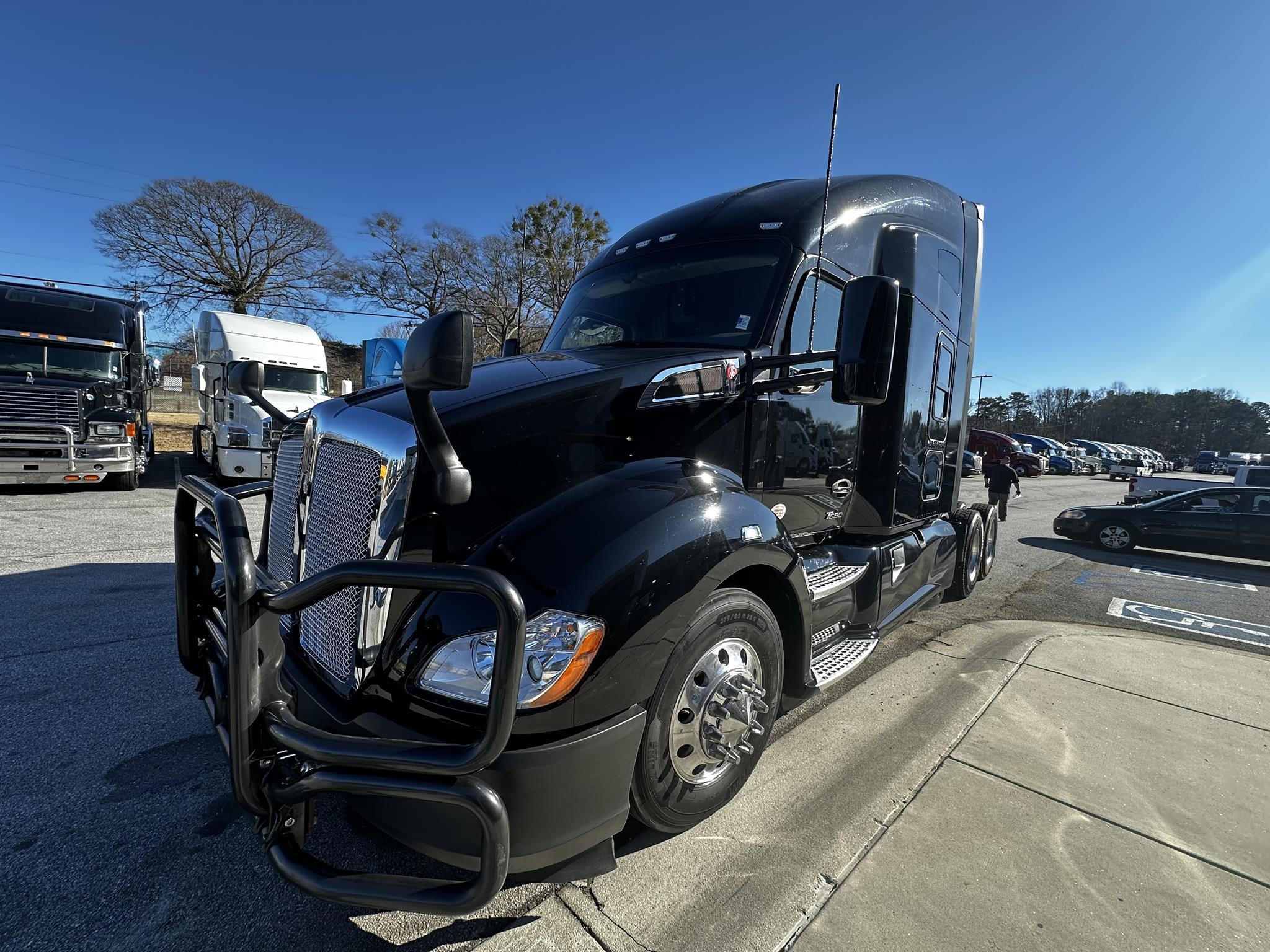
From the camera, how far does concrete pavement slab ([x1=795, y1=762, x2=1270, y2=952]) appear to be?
1.94 meters

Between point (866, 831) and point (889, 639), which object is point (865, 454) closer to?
point (889, 639)

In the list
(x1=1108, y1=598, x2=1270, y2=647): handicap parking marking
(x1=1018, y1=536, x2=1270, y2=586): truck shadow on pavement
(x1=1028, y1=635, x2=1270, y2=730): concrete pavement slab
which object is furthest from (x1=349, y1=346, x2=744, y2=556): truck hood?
(x1=1018, y1=536, x2=1270, y2=586): truck shadow on pavement

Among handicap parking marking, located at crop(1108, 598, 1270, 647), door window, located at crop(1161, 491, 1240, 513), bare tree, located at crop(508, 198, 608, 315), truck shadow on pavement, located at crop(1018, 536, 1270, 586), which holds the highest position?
bare tree, located at crop(508, 198, 608, 315)

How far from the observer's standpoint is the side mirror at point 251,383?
284 centimetres

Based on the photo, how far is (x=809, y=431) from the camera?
3346 millimetres

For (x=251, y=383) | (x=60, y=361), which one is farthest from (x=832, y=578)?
(x=60, y=361)

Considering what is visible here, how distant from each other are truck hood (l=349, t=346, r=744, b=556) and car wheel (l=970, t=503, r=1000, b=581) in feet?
16.7

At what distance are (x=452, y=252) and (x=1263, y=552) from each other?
30072mm

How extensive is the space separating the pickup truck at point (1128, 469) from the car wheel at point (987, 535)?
38.0 metres

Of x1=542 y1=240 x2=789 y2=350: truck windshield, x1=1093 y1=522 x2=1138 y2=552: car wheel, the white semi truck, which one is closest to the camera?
x1=542 y1=240 x2=789 y2=350: truck windshield

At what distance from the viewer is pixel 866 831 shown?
2408 millimetres

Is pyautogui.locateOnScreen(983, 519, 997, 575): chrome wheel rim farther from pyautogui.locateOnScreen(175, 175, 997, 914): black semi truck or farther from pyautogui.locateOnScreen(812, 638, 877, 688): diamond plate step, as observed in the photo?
pyautogui.locateOnScreen(812, 638, 877, 688): diamond plate step

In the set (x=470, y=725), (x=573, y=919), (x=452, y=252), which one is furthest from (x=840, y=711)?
(x=452, y=252)

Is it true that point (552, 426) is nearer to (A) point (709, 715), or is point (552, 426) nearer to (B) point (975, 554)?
(A) point (709, 715)
